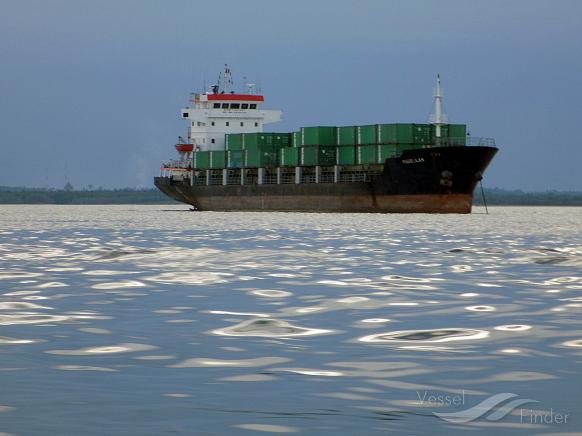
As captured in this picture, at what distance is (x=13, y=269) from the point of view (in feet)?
79.4

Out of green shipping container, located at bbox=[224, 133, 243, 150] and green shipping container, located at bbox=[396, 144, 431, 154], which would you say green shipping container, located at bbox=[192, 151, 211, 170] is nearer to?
green shipping container, located at bbox=[224, 133, 243, 150]

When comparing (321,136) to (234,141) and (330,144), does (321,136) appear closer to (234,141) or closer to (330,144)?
(330,144)

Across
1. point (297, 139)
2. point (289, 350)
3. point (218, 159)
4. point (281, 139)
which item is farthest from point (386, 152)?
point (289, 350)

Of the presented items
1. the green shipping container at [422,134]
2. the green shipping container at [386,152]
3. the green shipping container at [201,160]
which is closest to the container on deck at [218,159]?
the green shipping container at [201,160]

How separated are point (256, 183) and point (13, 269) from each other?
251 ft

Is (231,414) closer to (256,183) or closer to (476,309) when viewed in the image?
(476,309)

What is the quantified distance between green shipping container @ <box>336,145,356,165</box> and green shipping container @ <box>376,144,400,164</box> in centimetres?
373

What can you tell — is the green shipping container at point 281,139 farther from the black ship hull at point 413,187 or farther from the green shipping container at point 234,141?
the black ship hull at point 413,187

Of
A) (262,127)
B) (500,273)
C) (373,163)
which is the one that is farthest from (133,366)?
(262,127)

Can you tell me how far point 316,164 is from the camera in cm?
9125

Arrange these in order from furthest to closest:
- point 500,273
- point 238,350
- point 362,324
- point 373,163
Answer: point 373,163 < point 500,273 < point 362,324 < point 238,350

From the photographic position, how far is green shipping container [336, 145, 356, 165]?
89.3 metres

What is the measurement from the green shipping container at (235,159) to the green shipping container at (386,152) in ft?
66.1

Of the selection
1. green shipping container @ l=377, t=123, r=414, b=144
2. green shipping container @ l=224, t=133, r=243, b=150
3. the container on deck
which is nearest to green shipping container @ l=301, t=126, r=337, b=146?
green shipping container @ l=377, t=123, r=414, b=144
